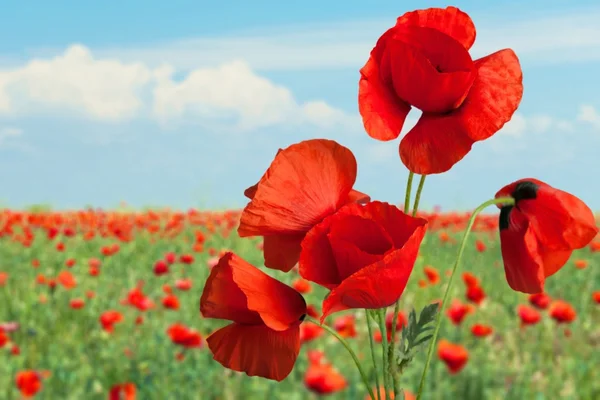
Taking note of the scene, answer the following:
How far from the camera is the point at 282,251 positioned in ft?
2.88

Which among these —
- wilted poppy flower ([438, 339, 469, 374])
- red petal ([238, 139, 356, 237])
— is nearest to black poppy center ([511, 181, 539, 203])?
red petal ([238, 139, 356, 237])

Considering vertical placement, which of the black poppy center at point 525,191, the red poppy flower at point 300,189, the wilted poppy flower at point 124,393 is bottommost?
the wilted poppy flower at point 124,393

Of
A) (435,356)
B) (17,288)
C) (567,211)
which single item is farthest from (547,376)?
(17,288)

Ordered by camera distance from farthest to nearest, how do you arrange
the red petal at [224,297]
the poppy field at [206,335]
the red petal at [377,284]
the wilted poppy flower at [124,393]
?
the poppy field at [206,335], the wilted poppy flower at [124,393], the red petal at [224,297], the red petal at [377,284]

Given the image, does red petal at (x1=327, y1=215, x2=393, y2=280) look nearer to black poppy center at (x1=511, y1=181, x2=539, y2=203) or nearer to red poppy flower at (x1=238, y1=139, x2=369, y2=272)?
red poppy flower at (x1=238, y1=139, x2=369, y2=272)

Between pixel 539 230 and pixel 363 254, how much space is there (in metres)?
0.26

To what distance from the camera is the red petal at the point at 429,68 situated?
81 centimetres

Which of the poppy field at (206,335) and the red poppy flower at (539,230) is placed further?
the poppy field at (206,335)

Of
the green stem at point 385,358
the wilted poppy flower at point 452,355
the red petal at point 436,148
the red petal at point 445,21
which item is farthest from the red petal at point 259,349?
the wilted poppy flower at point 452,355

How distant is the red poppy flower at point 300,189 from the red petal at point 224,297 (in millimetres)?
73

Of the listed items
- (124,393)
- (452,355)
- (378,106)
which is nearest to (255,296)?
(378,106)

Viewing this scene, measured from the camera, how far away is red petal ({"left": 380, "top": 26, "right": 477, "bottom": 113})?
32.0 inches

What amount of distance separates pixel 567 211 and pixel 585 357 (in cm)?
262

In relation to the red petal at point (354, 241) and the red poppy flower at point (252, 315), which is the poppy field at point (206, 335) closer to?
the red poppy flower at point (252, 315)
